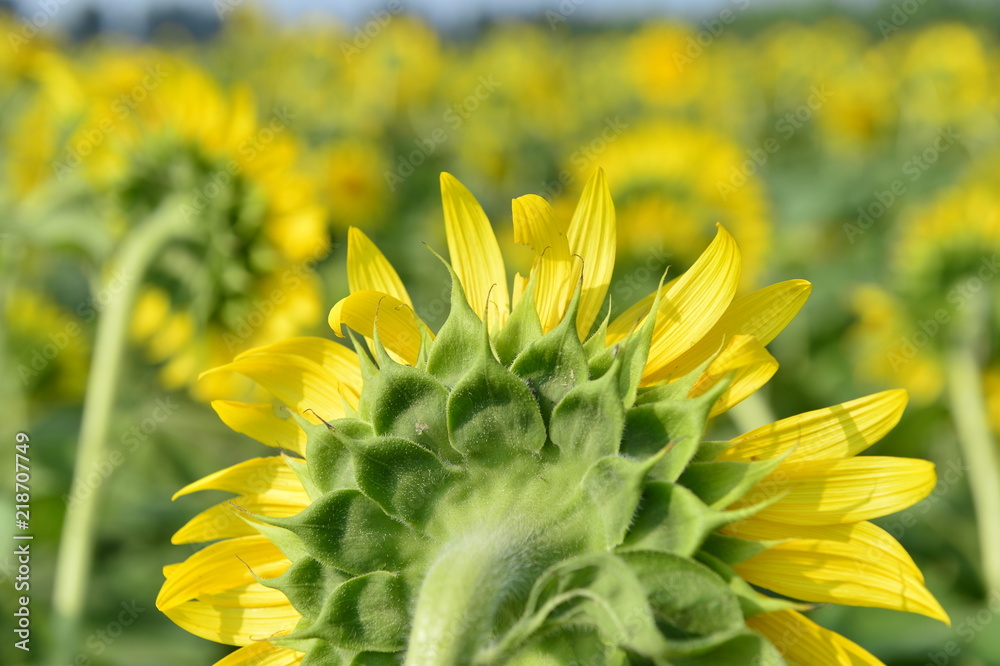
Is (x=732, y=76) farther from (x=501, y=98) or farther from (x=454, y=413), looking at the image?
(x=454, y=413)

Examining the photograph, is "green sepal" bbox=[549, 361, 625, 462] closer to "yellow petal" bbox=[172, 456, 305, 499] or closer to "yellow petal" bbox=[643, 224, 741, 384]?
"yellow petal" bbox=[643, 224, 741, 384]

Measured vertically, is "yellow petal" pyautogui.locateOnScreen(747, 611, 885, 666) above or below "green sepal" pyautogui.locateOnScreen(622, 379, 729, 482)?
below

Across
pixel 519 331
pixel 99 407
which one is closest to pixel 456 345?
pixel 519 331

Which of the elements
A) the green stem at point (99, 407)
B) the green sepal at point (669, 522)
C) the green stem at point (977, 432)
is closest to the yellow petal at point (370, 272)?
the green sepal at point (669, 522)

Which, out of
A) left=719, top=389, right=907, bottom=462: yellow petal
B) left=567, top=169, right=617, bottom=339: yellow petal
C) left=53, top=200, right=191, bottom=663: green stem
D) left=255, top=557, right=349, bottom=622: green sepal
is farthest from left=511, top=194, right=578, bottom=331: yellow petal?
left=53, top=200, right=191, bottom=663: green stem

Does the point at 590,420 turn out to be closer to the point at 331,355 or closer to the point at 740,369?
the point at 740,369

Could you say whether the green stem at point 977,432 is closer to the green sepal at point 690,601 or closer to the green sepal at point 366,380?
the green sepal at point 690,601

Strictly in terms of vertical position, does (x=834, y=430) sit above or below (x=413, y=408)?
below
